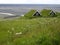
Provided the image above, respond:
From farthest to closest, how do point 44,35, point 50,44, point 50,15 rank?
point 50,15 < point 44,35 < point 50,44

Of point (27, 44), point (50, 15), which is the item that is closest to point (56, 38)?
point (27, 44)

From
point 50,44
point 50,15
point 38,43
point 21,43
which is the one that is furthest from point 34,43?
point 50,15

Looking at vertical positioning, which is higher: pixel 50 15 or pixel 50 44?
pixel 50 44

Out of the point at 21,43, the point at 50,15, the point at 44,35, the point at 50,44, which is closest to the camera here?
the point at 50,44

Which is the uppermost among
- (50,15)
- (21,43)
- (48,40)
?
(48,40)

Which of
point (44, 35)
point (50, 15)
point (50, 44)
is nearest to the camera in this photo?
point (50, 44)

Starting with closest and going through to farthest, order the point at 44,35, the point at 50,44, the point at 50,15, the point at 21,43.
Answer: the point at 50,44
the point at 44,35
the point at 21,43
the point at 50,15

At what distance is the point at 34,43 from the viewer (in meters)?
11.6

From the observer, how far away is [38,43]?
37.4ft

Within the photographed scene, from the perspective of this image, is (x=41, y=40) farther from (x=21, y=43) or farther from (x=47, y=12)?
(x=47, y=12)

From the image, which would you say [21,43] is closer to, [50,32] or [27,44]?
[27,44]

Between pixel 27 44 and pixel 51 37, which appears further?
pixel 27 44

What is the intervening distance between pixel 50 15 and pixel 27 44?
6370 cm

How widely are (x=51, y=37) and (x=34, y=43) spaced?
104cm
